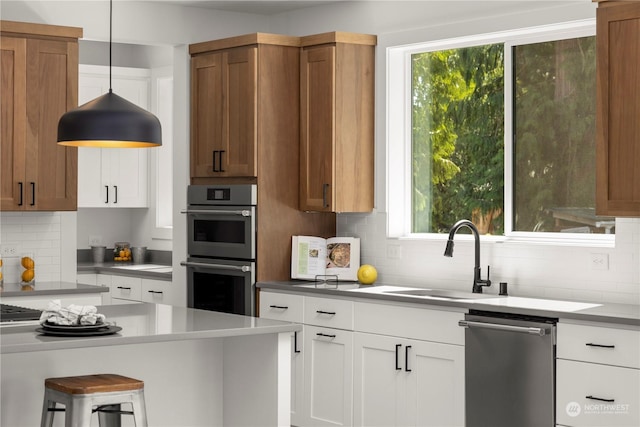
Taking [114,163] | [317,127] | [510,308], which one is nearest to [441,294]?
[510,308]

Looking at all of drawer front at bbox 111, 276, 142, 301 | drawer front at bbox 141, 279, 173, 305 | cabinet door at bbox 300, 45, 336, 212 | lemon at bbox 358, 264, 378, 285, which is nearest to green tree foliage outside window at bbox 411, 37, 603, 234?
lemon at bbox 358, 264, 378, 285

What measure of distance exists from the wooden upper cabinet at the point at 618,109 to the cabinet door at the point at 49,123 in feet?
10.2

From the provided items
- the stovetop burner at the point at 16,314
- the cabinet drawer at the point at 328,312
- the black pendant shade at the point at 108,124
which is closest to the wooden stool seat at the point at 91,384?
the stovetop burner at the point at 16,314

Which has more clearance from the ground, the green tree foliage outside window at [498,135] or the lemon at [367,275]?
the green tree foliage outside window at [498,135]

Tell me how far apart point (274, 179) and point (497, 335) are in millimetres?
1977

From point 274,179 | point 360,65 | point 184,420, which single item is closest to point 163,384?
point 184,420

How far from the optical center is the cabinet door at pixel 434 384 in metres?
4.77

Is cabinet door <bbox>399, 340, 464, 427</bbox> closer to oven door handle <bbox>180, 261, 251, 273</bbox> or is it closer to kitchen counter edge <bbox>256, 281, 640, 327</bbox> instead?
kitchen counter edge <bbox>256, 281, 640, 327</bbox>

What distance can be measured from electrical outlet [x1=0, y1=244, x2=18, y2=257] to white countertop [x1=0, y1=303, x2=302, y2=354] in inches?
71.4

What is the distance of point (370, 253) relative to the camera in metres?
6.09

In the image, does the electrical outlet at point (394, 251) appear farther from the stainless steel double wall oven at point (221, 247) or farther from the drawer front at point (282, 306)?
the stainless steel double wall oven at point (221, 247)

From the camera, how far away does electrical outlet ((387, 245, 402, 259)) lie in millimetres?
5895

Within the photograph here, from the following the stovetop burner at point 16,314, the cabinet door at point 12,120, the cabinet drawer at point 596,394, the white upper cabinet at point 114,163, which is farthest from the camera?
the white upper cabinet at point 114,163

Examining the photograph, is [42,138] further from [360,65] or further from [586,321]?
[586,321]
